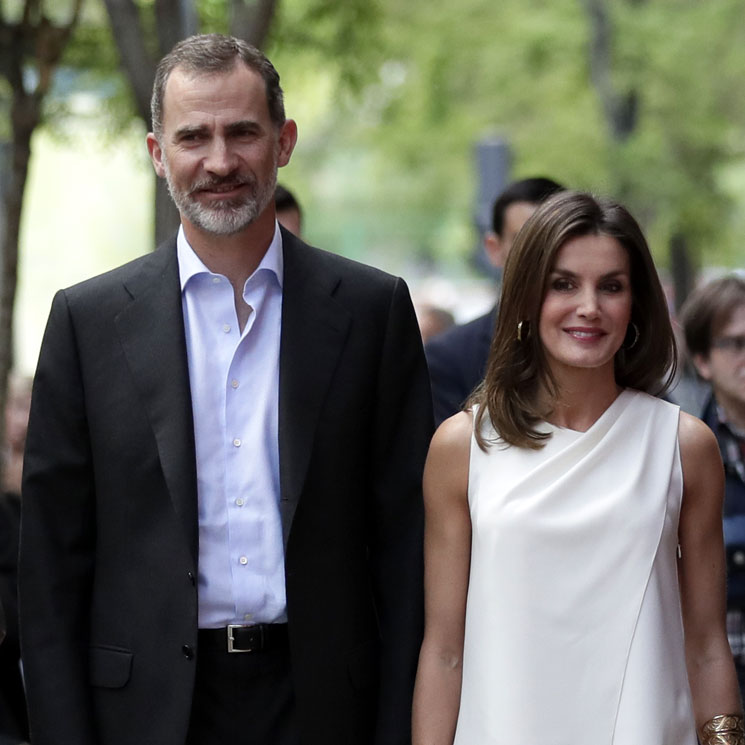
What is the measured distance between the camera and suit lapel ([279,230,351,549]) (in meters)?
3.98

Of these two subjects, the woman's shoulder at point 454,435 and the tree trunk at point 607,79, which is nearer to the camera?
the woman's shoulder at point 454,435

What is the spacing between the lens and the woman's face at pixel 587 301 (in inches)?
155

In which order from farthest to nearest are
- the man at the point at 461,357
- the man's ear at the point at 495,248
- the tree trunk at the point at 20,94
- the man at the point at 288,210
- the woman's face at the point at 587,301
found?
the tree trunk at the point at 20,94 → the man's ear at the point at 495,248 → the man at the point at 288,210 → the man at the point at 461,357 → the woman's face at the point at 587,301

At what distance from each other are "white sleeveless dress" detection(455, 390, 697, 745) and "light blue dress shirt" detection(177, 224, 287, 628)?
1.68 ft

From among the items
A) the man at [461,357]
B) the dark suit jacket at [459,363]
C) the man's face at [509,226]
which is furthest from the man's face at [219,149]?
the man's face at [509,226]

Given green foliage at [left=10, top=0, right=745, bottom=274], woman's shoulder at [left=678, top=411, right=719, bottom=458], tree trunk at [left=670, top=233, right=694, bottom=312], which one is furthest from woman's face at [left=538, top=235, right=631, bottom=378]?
tree trunk at [left=670, top=233, right=694, bottom=312]

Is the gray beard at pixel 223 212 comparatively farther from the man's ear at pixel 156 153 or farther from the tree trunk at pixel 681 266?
the tree trunk at pixel 681 266

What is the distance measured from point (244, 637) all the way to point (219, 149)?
1.18m

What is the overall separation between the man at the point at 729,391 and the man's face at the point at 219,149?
6.49 feet

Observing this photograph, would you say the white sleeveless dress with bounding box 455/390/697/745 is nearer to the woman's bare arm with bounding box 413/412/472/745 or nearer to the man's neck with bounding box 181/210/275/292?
the woman's bare arm with bounding box 413/412/472/745

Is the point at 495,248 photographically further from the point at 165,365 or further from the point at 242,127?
Answer: the point at 165,365

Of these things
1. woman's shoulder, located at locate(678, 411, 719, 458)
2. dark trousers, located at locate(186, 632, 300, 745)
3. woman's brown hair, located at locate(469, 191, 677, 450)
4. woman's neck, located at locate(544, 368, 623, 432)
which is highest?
woman's brown hair, located at locate(469, 191, 677, 450)

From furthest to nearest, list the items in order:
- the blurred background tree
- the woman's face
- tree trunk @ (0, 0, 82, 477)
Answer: the blurred background tree < tree trunk @ (0, 0, 82, 477) < the woman's face

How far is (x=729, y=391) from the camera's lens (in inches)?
225
